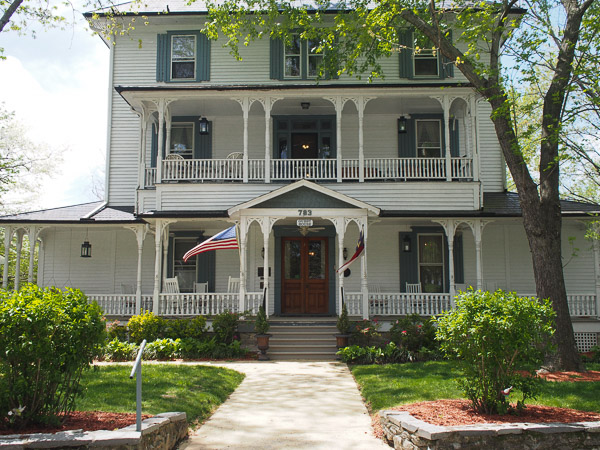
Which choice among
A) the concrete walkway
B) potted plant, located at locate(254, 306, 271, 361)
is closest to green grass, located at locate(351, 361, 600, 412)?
the concrete walkway

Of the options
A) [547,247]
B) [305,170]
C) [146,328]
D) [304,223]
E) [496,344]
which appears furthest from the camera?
[305,170]

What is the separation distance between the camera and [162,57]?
1764cm

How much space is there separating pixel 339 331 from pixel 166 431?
7.87 metres

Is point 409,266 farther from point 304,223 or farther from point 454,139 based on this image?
point 454,139

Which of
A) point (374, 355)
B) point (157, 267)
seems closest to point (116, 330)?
point (157, 267)

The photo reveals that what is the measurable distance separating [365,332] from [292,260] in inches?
168

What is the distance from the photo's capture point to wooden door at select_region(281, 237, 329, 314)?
Answer: 53.6 feet

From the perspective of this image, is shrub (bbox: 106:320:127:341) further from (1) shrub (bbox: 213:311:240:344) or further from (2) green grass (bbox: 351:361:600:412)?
(2) green grass (bbox: 351:361:600:412)

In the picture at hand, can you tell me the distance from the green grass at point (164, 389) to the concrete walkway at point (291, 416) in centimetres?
26

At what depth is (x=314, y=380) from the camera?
33.7 feet

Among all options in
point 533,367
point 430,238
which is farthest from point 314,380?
point 430,238

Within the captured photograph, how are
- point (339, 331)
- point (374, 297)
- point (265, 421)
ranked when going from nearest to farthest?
1. point (265, 421)
2. point (339, 331)
3. point (374, 297)

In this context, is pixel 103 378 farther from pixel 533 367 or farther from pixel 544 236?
pixel 544 236

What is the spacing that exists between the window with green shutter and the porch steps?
8759 mm
